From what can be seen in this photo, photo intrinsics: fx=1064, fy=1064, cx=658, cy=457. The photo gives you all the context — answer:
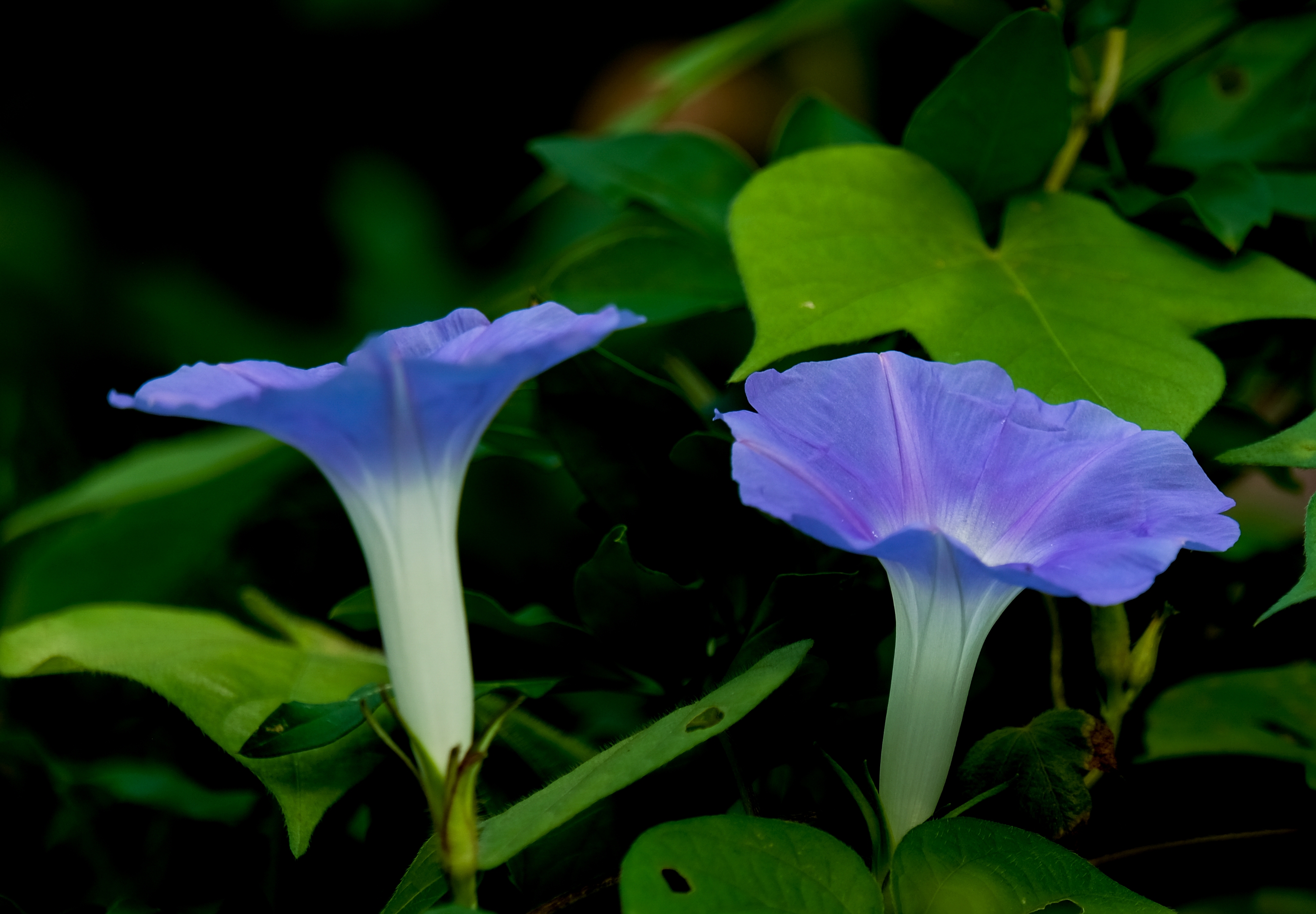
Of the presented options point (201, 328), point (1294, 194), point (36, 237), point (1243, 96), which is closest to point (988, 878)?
point (1294, 194)

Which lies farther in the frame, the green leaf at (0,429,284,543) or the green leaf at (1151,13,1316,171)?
the green leaf at (0,429,284,543)

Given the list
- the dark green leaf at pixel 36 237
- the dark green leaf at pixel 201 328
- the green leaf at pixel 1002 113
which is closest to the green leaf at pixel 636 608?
the green leaf at pixel 1002 113

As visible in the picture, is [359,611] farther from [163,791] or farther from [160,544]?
[160,544]

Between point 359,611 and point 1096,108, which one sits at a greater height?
point 1096,108

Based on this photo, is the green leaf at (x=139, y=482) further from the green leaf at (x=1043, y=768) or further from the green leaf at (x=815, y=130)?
the green leaf at (x=1043, y=768)

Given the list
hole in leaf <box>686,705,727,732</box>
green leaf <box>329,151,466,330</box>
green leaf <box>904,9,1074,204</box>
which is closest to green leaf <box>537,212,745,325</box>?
green leaf <box>904,9,1074,204</box>

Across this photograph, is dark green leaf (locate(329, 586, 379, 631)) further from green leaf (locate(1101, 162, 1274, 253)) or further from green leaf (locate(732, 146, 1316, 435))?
green leaf (locate(1101, 162, 1274, 253))

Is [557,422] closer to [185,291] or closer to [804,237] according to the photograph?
[804,237]
